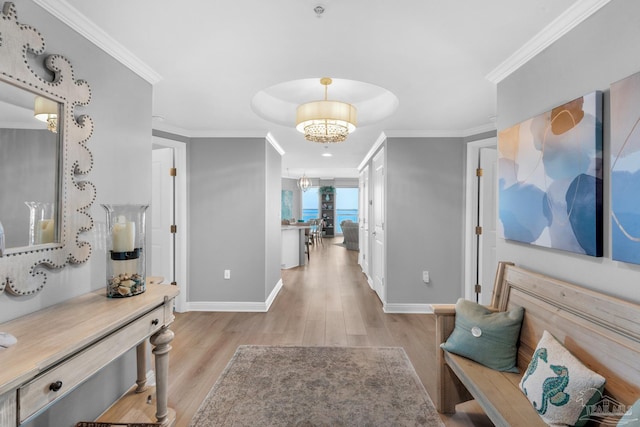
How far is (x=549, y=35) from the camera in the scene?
69.7 inches

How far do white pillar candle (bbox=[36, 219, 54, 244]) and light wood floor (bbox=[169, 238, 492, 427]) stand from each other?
135 cm

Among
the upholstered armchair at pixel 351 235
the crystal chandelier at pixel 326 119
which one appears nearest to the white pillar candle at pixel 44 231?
the crystal chandelier at pixel 326 119

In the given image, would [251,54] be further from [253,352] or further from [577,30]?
[253,352]

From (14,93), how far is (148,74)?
1057mm

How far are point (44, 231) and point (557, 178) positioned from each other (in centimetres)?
264

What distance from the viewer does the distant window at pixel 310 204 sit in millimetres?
13250

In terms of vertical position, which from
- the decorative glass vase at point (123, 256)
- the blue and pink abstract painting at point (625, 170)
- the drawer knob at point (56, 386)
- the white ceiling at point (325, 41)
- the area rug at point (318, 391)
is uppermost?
the white ceiling at point (325, 41)

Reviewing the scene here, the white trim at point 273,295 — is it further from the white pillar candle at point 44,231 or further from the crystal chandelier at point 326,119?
the white pillar candle at point 44,231

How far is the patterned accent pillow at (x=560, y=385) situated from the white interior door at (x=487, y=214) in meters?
2.56

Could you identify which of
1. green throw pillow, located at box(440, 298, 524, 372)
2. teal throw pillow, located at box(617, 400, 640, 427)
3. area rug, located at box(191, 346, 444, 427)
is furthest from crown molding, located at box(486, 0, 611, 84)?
area rug, located at box(191, 346, 444, 427)

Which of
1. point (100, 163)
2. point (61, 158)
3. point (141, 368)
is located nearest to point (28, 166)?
point (61, 158)

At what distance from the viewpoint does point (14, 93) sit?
1385 millimetres

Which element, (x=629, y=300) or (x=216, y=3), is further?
(x=216, y=3)

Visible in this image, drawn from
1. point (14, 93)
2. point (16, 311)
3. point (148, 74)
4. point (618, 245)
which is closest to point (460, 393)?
point (618, 245)
